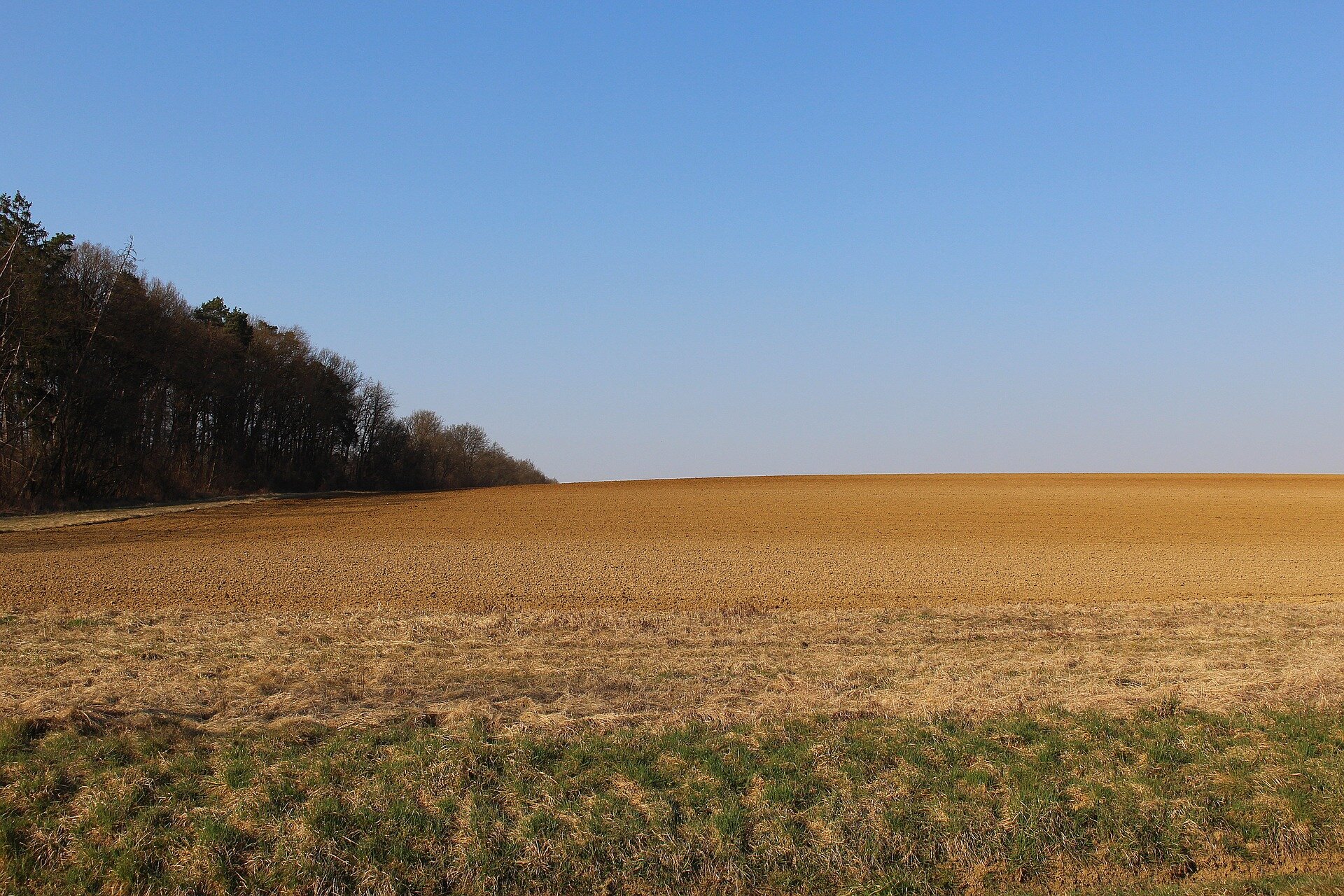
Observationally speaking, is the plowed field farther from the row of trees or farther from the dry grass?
the row of trees

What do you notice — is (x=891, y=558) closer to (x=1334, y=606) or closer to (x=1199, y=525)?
(x=1334, y=606)

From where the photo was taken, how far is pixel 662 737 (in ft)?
25.3

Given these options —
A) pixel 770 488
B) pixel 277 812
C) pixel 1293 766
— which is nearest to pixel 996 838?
pixel 1293 766

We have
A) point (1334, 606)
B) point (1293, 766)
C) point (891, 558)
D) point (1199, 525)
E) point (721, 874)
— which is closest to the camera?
point (721, 874)

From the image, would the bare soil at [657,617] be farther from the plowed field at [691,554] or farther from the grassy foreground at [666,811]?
the grassy foreground at [666,811]

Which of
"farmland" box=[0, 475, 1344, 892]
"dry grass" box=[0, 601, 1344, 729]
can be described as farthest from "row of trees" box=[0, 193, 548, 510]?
"dry grass" box=[0, 601, 1344, 729]

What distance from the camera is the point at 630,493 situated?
55.3 meters

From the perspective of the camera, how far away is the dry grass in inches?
343

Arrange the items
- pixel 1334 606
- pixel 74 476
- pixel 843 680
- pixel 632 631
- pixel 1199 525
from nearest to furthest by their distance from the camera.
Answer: pixel 843 680 → pixel 632 631 → pixel 1334 606 → pixel 1199 525 → pixel 74 476

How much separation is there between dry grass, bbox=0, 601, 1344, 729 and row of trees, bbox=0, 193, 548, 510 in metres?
30.5

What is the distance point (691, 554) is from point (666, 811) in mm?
20177

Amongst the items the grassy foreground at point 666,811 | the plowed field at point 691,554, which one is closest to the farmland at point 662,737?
the grassy foreground at point 666,811

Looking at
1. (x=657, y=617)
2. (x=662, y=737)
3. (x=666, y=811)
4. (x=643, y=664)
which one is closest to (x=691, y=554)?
(x=657, y=617)

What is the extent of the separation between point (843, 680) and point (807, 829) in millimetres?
3918
